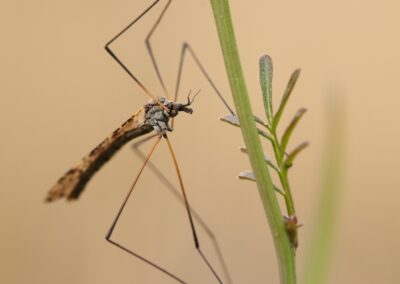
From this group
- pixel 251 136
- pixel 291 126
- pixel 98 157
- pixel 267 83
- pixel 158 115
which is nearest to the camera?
pixel 251 136

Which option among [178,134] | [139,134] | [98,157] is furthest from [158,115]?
[178,134]

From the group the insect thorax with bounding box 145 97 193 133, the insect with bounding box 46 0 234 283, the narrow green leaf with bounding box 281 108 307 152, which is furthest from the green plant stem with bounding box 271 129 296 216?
the insect thorax with bounding box 145 97 193 133

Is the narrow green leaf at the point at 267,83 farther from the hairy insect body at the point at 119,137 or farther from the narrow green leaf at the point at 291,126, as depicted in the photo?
the hairy insect body at the point at 119,137

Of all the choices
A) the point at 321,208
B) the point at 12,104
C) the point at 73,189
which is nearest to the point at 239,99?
the point at 321,208

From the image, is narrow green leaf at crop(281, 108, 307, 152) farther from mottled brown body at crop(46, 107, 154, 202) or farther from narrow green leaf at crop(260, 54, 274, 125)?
mottled brown body at crop(46, 107, 154, 202)

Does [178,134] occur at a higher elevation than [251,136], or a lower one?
higher

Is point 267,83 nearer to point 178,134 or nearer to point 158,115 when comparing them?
point 158,115
